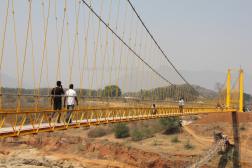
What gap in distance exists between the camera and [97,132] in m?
52.9

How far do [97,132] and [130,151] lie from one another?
1353 cm

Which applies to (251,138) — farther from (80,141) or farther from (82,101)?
(82,101)

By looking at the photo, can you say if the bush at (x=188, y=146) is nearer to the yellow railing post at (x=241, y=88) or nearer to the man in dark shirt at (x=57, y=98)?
the yellow railing post at (x=241, y=88)

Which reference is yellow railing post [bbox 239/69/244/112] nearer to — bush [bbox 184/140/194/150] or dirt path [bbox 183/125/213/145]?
dirt path [bbox 183/125/213/145]

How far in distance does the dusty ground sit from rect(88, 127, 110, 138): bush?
167 inches

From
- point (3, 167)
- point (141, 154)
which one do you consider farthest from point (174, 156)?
point (3, 167)

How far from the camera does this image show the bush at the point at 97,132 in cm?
5264

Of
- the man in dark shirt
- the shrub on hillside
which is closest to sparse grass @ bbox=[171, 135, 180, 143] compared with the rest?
the shrub on hillside

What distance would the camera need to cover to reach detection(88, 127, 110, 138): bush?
52638 mm

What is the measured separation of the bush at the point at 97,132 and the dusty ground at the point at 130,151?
4.23 m

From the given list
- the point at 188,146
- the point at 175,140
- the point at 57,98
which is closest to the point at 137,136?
the point at 175,140

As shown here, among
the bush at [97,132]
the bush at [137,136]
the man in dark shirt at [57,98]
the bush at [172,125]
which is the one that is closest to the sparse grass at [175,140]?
the bush at [172,125]

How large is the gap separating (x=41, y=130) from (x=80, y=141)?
1424 inches

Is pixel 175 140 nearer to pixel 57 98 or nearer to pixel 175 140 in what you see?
pixel 175 140
